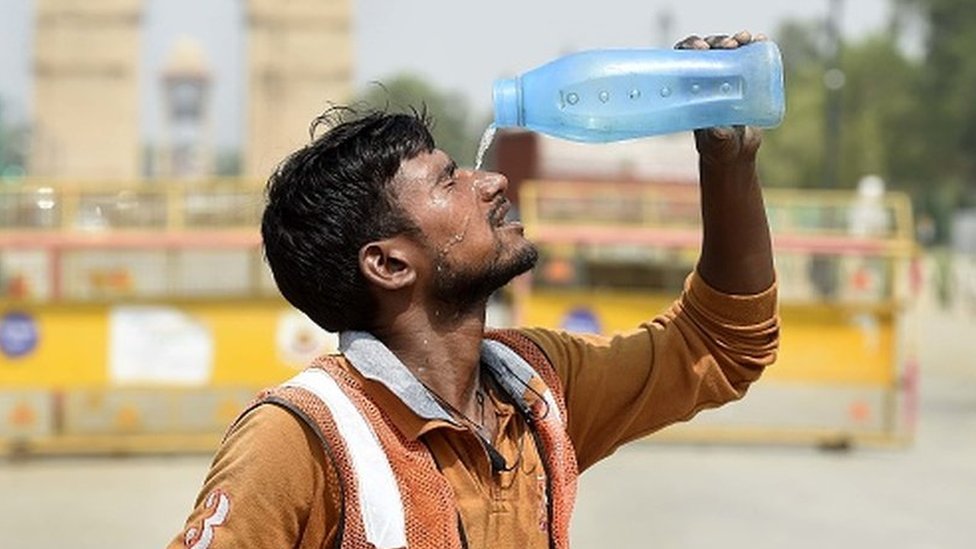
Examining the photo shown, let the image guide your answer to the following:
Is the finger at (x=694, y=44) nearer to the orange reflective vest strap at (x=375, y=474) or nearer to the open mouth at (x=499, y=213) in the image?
the open mouth at (x=499, y=213)

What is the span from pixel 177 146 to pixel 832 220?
85262 millimetres

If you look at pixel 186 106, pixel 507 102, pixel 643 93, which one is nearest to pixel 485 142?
pixel 507 102

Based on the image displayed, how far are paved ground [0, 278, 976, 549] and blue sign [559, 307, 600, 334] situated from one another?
99 cm

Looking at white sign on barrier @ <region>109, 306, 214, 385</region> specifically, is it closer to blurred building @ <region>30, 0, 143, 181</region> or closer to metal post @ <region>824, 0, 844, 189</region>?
metal post @ <region>824, 0, 844, 189</region>

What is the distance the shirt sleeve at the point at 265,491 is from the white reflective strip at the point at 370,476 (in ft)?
0.14

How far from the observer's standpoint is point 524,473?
2283mm

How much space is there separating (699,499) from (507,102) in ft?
25.1

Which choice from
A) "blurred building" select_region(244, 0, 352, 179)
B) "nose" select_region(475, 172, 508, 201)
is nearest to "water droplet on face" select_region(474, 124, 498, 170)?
"nose" select_region(475, 172, 508, 201)

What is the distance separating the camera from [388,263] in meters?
2.29

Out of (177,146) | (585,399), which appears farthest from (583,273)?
(177,146)

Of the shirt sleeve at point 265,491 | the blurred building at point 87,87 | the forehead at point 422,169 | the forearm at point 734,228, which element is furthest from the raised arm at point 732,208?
the blurred building at point 87,87

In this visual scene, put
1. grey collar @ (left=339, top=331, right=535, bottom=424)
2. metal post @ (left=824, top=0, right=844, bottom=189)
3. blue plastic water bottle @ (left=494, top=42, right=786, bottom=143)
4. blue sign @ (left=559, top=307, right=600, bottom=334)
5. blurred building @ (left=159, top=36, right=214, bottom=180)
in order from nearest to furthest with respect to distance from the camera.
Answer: grey collar @ (left=339, top=331, right=535, bottom=424)
blue plastic water bottle @ (left=494, top=42, right=786, bottom=143)
blue sign @ (left=559, top=307, right=600, bottom=334)
metal post @ (left=824, top=0, right=844, bottom=189)
blurred building @ (left=159, top=36, right=214, bottom=180)

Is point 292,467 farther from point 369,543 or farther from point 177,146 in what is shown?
point 177,146

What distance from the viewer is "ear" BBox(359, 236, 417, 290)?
228cm
